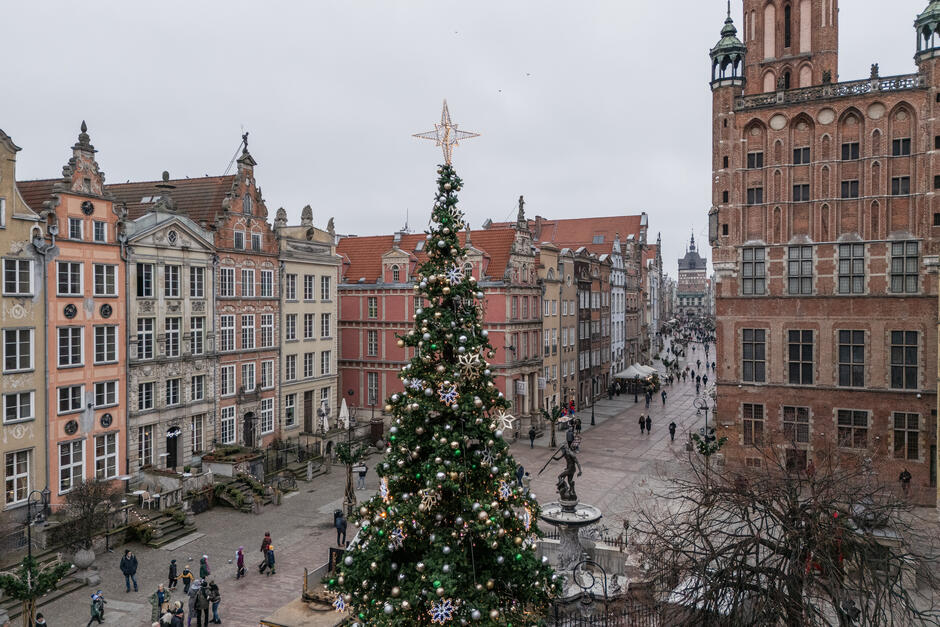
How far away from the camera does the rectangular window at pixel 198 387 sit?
34.5 m

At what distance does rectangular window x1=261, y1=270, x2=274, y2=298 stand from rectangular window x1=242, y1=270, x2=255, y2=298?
83cm

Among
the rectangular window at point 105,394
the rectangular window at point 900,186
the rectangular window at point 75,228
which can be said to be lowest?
the rectangular window at point 105,394

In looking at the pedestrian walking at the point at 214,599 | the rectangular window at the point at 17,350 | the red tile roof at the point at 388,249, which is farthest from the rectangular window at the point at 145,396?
the red tile roof at the point at 388,249

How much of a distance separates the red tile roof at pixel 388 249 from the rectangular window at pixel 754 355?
17544 mm

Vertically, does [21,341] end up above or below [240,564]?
above

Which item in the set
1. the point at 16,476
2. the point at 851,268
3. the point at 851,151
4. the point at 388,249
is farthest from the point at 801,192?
the point at 16,476

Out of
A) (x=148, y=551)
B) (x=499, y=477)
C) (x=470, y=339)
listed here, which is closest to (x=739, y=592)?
(x=499, y=477)

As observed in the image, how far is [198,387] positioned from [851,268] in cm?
3410

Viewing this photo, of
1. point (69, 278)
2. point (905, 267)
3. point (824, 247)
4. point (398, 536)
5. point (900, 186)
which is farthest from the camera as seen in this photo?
point (824, 247)

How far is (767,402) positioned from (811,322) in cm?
471

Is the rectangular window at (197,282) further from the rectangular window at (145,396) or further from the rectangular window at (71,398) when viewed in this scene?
the rectangular window at (71,398)

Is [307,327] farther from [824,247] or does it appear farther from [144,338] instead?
[824,247]

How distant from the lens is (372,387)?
49688 millimetres

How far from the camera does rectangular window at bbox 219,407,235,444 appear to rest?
3656 centimetres
